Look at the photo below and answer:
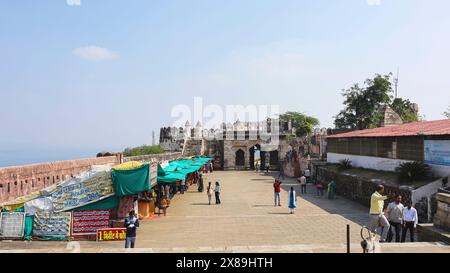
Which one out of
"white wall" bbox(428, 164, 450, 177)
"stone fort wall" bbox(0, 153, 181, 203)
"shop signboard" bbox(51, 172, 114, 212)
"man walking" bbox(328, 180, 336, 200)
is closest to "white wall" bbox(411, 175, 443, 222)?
"white wall" bbox(428, 164, 450, 177)

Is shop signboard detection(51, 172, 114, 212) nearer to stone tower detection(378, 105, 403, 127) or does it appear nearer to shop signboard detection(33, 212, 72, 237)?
shop signboard detection(33, 212, 72, 237)

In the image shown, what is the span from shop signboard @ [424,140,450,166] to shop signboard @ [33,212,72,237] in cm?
1277

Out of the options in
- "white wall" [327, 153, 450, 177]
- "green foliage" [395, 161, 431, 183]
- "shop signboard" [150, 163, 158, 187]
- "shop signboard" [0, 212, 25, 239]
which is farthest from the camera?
"shop signboard" [150, 163, 158, 187]

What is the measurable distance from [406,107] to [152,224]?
42.8 m

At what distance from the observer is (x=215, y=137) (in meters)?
48.2

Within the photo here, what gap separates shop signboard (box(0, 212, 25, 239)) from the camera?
11.7 meters

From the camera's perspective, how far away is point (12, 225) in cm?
1170

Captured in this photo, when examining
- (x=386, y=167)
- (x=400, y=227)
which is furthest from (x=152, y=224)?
(x=386, y=167)

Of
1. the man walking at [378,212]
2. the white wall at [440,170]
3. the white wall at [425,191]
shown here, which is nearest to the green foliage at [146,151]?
the white wall at [440,170]

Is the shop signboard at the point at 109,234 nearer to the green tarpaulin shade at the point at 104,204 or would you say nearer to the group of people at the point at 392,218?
the green tarpaulin shade at the point at 104,204

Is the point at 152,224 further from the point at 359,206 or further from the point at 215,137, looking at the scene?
the point at 215,137

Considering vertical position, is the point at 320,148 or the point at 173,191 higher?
the point at 320,148

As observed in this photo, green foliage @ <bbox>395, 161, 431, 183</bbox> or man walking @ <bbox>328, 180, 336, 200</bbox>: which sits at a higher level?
green foliage @ <bbox>395, 161, 431, 183</bbox>

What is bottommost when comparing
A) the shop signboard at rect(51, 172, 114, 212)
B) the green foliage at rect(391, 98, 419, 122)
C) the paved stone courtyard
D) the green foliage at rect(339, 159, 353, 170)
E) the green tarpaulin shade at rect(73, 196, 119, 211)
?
the paved stone courtyard
